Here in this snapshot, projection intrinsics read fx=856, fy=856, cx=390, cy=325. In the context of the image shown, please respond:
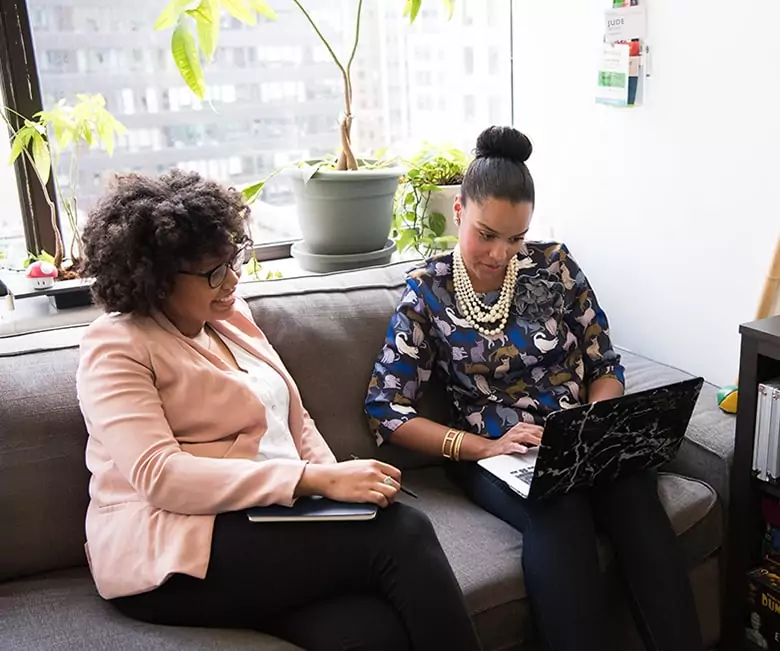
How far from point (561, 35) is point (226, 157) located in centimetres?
99

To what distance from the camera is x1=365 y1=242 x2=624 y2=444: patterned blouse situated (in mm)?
1758

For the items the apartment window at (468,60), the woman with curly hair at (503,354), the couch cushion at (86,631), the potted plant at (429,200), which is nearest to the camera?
the couch cushion at (86,631)

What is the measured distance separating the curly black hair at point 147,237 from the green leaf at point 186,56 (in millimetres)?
549

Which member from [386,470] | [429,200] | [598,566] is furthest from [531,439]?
[429,200]

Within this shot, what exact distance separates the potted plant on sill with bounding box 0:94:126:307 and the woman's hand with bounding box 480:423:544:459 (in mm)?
984

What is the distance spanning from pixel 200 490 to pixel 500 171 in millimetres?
850

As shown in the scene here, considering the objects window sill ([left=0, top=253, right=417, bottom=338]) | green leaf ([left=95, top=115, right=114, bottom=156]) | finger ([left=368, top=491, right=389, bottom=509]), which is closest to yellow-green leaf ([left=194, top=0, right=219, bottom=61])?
green leaf ([left=95, top=115, right=114, bottom=156])

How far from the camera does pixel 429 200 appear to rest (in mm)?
2336

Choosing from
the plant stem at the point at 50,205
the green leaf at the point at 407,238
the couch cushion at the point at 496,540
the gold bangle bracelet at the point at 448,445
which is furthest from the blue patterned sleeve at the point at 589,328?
the plant stem at the point at 50,205

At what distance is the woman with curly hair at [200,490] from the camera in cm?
130

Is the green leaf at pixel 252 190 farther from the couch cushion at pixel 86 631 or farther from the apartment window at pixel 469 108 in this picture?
the couch cushion at pixel 86 631

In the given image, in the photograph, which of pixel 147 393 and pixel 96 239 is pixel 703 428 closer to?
pixel 147 393

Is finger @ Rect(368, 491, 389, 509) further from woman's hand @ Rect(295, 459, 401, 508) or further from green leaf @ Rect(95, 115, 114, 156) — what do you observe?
green leaf @ Rect(95, 115, 114, 156)

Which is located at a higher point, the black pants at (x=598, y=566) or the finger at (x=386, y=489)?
the finger at (x=386, y=489)
